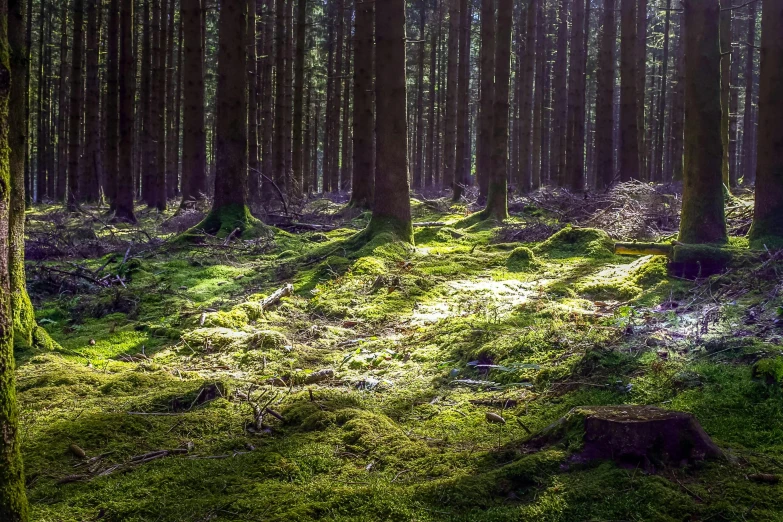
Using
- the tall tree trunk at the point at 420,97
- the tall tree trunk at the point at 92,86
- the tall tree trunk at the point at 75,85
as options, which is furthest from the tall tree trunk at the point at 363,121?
the tall tree trunk at the point at 420,97

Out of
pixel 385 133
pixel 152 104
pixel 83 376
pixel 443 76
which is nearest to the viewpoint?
pixel 83 376

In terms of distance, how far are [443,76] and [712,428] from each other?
35.9 metres

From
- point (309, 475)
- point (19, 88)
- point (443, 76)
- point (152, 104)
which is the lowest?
point (309, 475)

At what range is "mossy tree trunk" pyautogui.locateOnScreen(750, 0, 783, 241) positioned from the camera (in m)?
8.30

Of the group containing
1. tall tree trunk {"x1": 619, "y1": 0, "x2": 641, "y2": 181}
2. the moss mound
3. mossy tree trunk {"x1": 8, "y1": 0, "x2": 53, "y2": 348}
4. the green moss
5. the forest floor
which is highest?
tall tree trunk {"x1": 619, "y1": 0, "x2": 641, "y2": 181}

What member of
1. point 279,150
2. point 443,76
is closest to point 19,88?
point 279,150

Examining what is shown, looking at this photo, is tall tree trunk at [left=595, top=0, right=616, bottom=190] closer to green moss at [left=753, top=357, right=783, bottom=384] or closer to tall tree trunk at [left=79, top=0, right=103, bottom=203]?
green moss at [left=753, top=357, right=783, bottom=384]

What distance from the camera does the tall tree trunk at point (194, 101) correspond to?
16609mm

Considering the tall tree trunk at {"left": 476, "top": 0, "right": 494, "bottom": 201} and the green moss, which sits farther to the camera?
the tall tree trunk at {"left": 476, "top": 0, "right": 494, "bottom": 201}

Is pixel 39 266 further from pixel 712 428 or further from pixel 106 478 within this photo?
pixel 712 428

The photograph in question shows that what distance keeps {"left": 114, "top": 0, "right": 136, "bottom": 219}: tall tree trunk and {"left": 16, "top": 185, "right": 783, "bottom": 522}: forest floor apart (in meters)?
7.64

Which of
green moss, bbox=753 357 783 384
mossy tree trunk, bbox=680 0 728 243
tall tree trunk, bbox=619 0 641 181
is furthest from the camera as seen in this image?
tall tree trunk, bbox=619 0 641 181

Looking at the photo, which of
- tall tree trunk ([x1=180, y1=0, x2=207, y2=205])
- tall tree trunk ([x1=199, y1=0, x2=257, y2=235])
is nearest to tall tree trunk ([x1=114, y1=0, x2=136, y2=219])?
tall tree trunk ([x1=180, y1=0, x2=207, y2=205])

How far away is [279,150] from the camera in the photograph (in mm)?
19844
